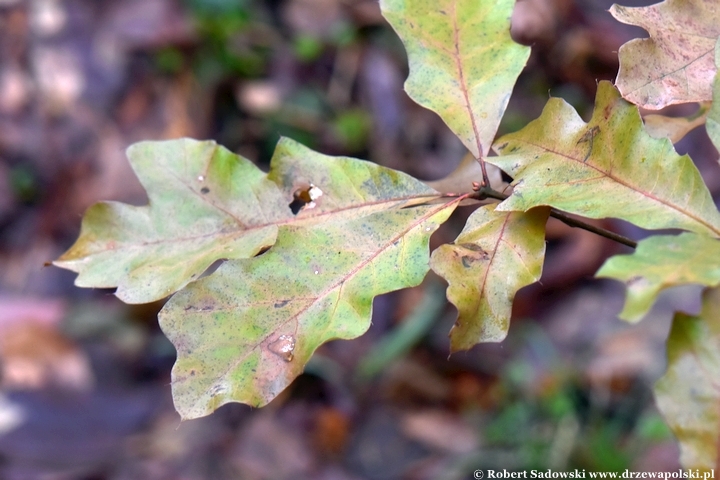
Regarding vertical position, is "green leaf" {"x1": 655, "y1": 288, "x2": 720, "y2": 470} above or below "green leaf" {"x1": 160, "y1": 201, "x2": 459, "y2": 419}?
below

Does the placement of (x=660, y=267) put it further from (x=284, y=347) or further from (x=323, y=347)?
(x=323, y=347)

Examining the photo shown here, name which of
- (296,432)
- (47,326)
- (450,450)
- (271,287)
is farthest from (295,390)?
(271,287)

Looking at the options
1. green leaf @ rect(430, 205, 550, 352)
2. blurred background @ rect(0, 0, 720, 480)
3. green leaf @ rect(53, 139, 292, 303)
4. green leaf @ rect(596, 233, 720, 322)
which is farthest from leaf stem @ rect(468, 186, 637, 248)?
blurred background @ rect(0, 0, 720, 480)

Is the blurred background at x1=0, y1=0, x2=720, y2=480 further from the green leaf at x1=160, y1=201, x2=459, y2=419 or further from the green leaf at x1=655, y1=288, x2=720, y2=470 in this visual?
the green leaf at x1=160, y1=201, x2=459, y2=419

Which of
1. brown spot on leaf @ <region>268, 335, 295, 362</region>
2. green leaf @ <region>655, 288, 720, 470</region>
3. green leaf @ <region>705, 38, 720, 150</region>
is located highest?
green leaf @ <region>705, 38, 720, 150</region>

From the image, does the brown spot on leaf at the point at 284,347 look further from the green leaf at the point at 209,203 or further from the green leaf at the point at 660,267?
the green leaf at the point at 660,267

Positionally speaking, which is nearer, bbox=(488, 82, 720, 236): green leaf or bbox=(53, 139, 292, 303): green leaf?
bbox=(488, 82, 720, 236): green leaf

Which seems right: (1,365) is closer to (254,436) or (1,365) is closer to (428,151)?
(254,436)
